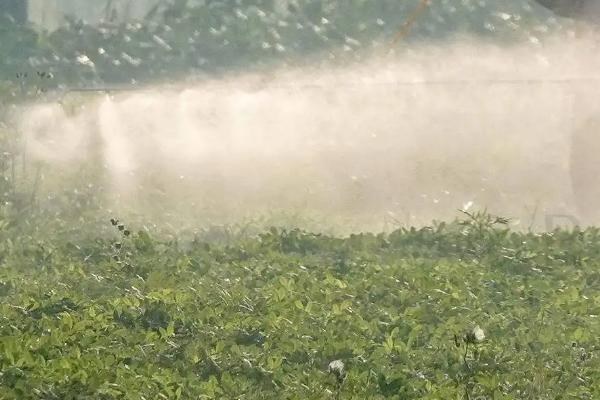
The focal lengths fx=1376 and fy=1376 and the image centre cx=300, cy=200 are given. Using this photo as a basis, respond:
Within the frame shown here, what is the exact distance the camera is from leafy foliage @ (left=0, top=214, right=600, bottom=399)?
5633mm

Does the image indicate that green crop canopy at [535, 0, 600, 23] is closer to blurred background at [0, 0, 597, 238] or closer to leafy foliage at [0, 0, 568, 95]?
blurred background at [0, 0, 597, 238]

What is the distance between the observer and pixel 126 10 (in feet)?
46.9

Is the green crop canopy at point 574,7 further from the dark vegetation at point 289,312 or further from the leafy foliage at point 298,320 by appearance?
the leafy foliage at point 298,320

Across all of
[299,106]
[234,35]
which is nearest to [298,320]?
[299,106]

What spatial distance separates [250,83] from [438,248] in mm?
4873

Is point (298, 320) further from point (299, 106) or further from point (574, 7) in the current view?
point (299, 106)

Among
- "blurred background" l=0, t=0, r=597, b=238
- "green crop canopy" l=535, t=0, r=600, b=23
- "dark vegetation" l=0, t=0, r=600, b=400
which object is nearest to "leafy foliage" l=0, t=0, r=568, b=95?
"blurred background" l=0, t=0, r=597, b=238

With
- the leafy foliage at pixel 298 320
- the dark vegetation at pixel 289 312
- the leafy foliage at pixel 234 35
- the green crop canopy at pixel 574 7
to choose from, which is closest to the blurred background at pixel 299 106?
the leafy foliage at pixel 234 35

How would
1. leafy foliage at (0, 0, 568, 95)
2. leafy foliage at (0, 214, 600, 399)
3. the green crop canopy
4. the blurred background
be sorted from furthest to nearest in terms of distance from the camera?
leafy foliage at (0, 0, 568, 95)
the blurred background
the green crop canopy
leafy foliage at (0, 214, 600, 399)

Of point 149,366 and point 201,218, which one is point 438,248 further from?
point 149,366

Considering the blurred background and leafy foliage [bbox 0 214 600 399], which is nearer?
leafy foliage [bbox 0 214 600 399]

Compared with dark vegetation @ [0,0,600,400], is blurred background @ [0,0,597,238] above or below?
below

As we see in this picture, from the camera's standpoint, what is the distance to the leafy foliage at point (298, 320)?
5.63m

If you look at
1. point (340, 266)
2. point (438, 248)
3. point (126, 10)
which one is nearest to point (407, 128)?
point (126, 10)
